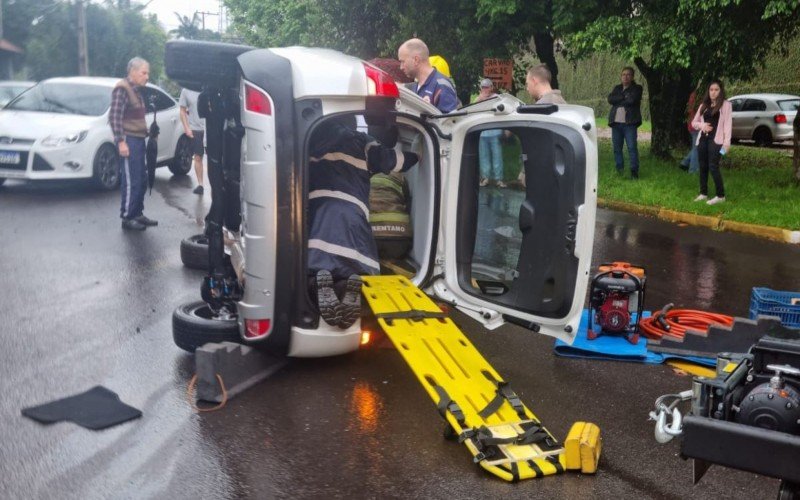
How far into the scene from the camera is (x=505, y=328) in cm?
682

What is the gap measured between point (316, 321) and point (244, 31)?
43.2m

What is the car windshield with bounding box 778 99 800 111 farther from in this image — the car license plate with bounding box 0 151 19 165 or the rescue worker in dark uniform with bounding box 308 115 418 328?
the rescue worker in dark uniform with bounding box 308 115 418 328

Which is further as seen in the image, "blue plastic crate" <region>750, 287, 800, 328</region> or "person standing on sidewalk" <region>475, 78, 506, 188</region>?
"blue plastic crate" <region>750, 287, 800, 328</region>

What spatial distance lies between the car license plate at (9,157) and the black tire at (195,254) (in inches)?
211

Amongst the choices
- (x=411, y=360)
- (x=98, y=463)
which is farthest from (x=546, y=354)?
(x=98, y=463)

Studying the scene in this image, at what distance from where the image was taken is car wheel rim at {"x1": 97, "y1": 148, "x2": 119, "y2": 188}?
42.8ft

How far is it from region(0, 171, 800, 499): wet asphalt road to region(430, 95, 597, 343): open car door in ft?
1.56

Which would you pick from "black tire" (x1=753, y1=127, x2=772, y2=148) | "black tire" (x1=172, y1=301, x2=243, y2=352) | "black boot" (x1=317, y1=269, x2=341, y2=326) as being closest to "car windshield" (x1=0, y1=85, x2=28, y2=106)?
"black tire" (x1=172, y1=301, x2=243, y2=352)

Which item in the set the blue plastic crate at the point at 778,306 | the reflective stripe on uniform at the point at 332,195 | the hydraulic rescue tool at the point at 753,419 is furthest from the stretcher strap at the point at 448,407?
the blue plastic crate at the point at 778,306

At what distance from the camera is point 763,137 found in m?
26.3

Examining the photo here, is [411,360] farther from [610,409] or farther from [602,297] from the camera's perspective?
[602,297]

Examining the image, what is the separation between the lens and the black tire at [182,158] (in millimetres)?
15336

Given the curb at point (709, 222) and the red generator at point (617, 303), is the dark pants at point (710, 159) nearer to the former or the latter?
the curb at point (709, 222)

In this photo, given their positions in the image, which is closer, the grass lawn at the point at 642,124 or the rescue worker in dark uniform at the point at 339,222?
the rescue worker in dark uniform at the point at 339,222
